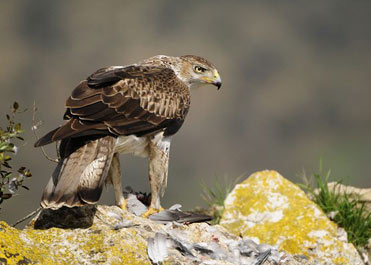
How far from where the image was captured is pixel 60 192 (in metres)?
6.37

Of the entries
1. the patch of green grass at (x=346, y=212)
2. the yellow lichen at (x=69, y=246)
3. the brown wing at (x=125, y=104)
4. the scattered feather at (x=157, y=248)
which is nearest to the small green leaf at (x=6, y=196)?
the yellow lichen at (x=69, y=246)

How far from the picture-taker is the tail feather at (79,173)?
6.35 m

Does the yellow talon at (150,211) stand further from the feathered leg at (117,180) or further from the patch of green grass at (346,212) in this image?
the patch of green grass at (346,212)

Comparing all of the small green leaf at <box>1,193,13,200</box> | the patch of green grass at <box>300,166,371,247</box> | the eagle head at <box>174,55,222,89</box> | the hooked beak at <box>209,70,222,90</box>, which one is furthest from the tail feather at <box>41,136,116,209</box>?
the patch of green grass at <box>300,166,371,247</box>

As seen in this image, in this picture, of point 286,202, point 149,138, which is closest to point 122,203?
point 149,138

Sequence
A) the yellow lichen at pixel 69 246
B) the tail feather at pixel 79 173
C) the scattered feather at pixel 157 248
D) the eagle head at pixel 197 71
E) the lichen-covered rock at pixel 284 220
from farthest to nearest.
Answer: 1. the lichen-covered rock at pixel 284 220
2. the eagle head at pixel 197 71
3. the scattered feather at pixel 157 248
4. the tail feather at pixel 79 173
5. the yellow lichen at pixel 69 246

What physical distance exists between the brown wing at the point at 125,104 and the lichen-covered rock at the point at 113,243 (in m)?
1.07

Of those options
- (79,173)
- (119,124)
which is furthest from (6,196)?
(119,124)

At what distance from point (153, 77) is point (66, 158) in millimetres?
1972

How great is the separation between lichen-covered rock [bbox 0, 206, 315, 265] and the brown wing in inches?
42.3

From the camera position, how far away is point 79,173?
6559 mm

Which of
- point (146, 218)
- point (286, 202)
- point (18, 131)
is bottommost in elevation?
point (286, 202)

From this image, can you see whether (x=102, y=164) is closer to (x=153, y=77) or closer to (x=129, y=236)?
(x=129, y=236)

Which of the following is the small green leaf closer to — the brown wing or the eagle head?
the brown wing
